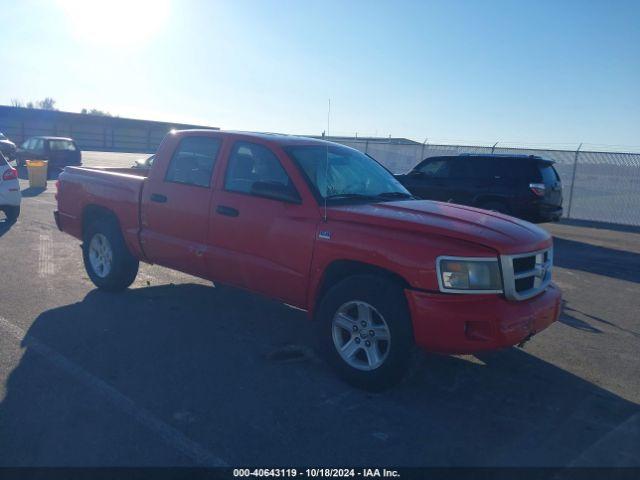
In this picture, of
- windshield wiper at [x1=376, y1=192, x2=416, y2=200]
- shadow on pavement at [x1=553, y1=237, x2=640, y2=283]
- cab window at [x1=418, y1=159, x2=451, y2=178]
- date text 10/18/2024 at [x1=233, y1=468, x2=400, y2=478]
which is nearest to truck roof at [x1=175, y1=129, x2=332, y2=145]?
windshield wiper at [x1=376, y1=192, x2=416, y2=200]

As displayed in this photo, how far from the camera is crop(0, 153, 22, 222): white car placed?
10770 mm

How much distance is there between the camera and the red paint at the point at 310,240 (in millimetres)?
4008

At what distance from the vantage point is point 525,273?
4.30 metres

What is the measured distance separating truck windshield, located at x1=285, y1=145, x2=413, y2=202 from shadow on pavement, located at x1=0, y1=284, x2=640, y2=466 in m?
1.46

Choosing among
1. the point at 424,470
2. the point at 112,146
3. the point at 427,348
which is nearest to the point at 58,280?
the point at 427,348

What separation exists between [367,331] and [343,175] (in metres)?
1.67

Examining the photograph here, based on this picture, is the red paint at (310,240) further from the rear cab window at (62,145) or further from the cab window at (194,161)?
the rear cab window at (62,145)

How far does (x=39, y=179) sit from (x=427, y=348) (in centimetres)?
1762

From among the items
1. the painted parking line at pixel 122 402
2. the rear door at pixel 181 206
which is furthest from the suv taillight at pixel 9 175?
the painted parking line at pixel 122 402

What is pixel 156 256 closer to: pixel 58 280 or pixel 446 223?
pixel 58 280

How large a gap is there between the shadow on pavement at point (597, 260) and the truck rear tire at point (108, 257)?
293 inches

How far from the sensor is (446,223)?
438 centimetres

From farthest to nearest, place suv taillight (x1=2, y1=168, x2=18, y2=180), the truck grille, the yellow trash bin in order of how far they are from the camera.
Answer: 1. the yellow trash bin
2. suv taillight (x1=2, y1=168, x2=18, y2=180)
3. the truck grille

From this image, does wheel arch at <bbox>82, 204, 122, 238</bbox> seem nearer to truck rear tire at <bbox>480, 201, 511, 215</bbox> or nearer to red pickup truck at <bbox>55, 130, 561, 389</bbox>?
red pickup truck at <bbox>55, 130, 561, 389</bbox>
